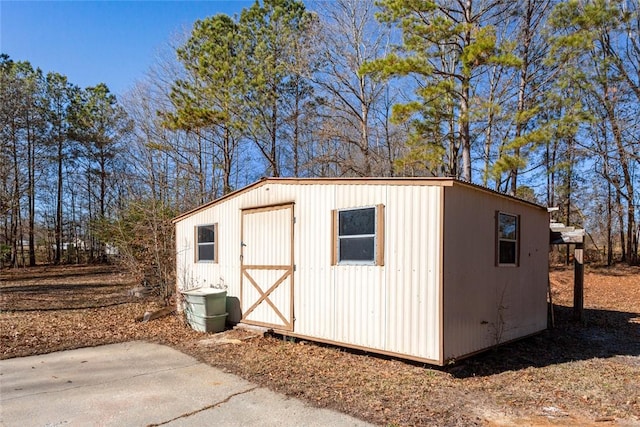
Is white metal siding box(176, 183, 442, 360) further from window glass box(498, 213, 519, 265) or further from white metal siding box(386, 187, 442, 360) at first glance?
window glass box(498, 213, 519, 265)

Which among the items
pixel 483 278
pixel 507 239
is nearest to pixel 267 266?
pixel 483 278

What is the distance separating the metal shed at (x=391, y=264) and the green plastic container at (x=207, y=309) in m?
0.30

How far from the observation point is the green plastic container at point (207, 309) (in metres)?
7.83

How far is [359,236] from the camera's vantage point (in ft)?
19.9

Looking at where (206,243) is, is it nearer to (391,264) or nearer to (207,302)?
(207,302)

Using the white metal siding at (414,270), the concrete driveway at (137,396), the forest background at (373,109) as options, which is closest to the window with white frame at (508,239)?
the white metal siding at (414,270)

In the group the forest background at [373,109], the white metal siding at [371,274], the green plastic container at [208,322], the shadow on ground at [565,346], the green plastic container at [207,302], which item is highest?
the forest background at [373,109]

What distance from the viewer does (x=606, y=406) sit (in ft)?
14.2

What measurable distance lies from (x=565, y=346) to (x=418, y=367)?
3397mm

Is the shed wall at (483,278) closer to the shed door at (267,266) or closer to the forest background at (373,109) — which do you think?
the shed door at (267,266)

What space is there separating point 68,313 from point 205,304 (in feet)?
13.4

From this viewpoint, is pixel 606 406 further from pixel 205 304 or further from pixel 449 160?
pixel 449 160

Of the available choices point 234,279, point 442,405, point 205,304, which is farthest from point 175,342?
point 442,405

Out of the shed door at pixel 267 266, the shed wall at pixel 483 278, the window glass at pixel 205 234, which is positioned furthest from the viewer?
the window glass at pixel 205 234
